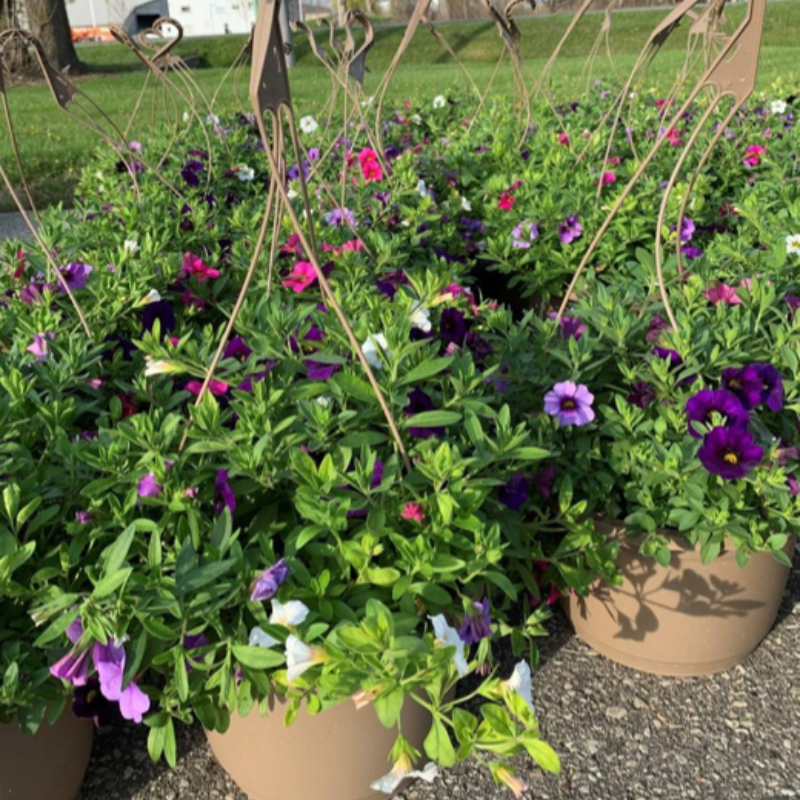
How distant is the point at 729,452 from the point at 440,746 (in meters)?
0.72

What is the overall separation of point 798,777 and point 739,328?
86 centimetres

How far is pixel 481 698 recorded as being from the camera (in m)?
1.75

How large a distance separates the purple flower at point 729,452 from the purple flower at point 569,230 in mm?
1462

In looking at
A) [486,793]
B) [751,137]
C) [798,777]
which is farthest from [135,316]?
[751,137]

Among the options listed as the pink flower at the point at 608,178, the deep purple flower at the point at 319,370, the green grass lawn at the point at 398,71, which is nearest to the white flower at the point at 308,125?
the green grass lawn at the point at 398,71

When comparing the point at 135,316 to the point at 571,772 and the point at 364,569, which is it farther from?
the point at 571,772

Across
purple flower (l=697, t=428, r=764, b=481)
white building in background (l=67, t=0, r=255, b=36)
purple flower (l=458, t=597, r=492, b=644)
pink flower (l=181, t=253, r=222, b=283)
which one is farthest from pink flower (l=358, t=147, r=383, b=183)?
white building in background (l=67, t=0, r=255, b=36)

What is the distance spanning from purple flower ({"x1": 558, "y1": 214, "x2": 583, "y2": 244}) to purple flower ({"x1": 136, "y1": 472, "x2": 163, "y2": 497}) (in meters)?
1.86

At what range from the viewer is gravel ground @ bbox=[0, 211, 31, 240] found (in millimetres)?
5523

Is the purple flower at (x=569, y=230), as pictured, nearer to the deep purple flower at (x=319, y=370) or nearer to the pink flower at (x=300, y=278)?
the pink flower at (x=300, y=278)

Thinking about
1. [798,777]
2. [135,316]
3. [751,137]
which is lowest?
[798,777]

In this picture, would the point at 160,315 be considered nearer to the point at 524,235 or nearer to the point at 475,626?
the point at 475,626

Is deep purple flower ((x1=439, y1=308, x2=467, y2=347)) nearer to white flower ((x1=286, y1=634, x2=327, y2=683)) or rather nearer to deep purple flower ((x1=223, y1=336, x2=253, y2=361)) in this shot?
deep purple flower ((x1=223, y1=336, x2=253, y2=361))

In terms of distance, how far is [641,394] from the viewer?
1726 millimetres
